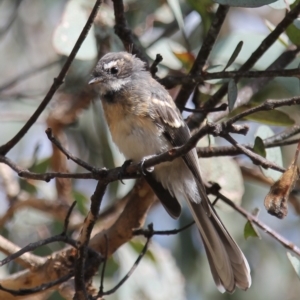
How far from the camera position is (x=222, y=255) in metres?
2.63

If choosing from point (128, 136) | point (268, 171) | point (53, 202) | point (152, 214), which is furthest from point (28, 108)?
point (268, 171)

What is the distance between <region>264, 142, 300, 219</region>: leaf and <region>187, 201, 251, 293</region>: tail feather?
2.48 feet

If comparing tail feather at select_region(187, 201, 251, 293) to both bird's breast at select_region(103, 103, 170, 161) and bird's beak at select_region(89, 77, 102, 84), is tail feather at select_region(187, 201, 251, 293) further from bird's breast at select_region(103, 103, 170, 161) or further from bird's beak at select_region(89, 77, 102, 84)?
bird's beak at select_region(89, 77, 102, 84)

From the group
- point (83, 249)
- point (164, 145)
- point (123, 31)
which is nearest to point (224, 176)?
point (164, 145)

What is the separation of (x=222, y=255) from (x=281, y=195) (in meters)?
0.84

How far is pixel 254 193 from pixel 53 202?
133 cm

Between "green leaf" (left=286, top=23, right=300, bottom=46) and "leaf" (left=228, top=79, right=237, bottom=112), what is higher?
"green leaf" (left=286, top=23, right=300, bottom=46)

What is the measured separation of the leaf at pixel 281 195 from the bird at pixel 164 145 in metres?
0.70

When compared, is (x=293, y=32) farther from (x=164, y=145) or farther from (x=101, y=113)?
(x=101, y=113)

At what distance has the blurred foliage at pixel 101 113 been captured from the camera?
118 inches

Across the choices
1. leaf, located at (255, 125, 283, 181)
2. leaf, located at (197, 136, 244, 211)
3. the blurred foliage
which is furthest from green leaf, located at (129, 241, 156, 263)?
leaf, located at (255, 125, 283, 181)

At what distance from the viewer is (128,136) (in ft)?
8.66

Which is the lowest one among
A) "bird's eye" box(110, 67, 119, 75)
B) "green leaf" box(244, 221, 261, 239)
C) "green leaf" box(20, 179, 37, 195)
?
"green leaf" box(244, 221, 261, 239)

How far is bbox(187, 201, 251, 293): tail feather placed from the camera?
255cm
